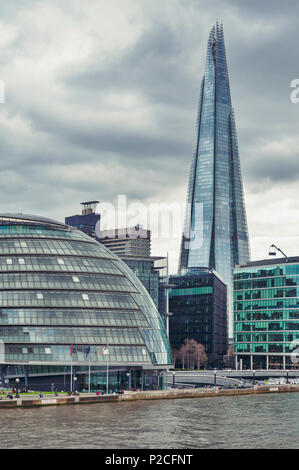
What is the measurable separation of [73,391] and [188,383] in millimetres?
66518

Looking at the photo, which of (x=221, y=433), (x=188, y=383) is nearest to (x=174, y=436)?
(x=221, y=433)

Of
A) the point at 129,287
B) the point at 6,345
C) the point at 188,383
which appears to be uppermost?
the point at 129,287

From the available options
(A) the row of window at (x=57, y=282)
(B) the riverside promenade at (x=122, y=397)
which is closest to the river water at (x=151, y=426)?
(B) the riverside promenade at (x=122, y=397)

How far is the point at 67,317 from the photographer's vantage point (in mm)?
130625

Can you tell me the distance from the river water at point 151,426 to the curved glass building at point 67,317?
14.3 m

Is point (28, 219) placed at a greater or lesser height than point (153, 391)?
greater

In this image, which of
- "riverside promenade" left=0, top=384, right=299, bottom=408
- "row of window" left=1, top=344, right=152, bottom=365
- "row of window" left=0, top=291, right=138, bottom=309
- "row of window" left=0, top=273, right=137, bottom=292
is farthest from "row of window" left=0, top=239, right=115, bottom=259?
"riverside promenade" left=0, top=384, right=299, bottom=408

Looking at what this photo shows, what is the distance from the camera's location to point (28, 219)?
143 meters

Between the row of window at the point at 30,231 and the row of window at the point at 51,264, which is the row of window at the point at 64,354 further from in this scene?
the row of window at the point at 30,231

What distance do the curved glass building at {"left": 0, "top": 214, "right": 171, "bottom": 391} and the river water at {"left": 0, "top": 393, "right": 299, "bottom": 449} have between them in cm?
1432

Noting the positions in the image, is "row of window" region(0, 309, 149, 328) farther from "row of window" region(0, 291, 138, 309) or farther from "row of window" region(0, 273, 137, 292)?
"row of window" region(0, 273, 137, 292)
